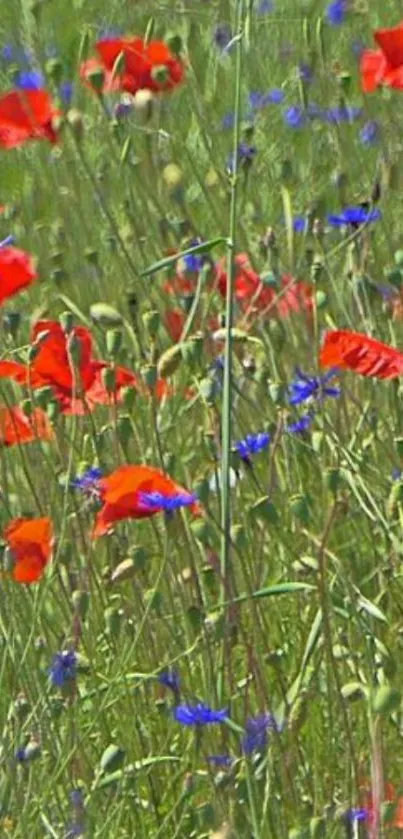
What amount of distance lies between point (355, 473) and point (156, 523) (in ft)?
1.39

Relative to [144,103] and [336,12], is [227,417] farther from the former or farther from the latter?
[336,12]

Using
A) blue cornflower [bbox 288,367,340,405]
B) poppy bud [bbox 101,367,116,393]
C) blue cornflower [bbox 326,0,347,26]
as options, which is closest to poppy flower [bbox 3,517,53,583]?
poppy bud [bbox 101,367,116,393]

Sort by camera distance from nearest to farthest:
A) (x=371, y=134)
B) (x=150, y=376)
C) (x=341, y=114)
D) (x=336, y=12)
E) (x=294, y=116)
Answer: (x=150, y=376)
(x=341, y=114)
(x=371, y=134)
(x=294, y=116)
(x=336, y=12)

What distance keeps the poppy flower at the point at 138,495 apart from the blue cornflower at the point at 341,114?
1215 millimetres

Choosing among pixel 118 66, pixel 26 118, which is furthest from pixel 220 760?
pixel 26 118

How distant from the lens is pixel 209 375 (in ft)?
7.45

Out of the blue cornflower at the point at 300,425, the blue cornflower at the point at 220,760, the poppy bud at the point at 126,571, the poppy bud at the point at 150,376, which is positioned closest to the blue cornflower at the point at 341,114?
the blue cornflower at the point at 300,425

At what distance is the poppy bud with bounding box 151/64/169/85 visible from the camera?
2.52 metres

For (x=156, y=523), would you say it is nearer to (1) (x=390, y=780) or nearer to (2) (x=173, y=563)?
(2) (x=173, y=563)

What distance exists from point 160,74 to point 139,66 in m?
0.03

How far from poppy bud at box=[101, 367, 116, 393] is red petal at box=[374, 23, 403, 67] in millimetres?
616

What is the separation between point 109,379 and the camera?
2.00 meters

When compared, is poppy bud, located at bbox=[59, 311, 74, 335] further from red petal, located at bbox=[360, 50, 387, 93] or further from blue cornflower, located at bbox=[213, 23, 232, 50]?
blue cornflower, located at bbox=[213, 23, 232, 50]

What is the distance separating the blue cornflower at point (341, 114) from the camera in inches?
117
